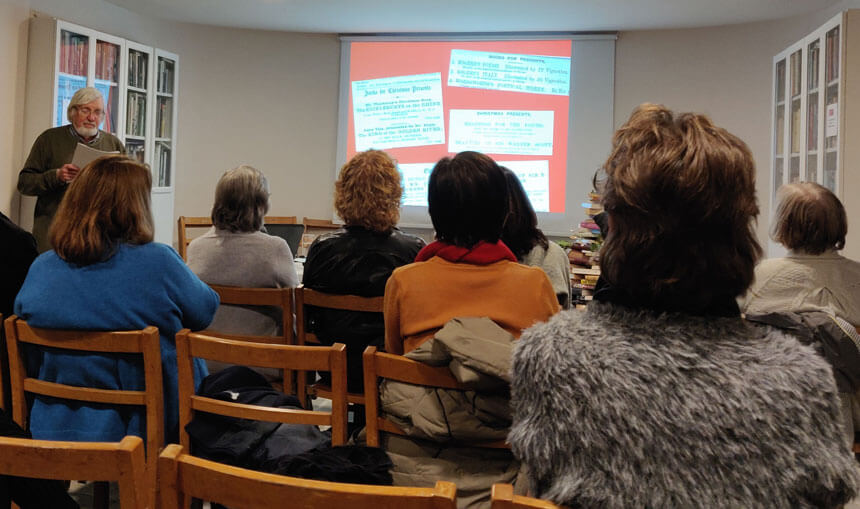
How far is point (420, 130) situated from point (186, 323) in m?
5.12

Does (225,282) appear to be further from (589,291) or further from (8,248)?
(589,291)

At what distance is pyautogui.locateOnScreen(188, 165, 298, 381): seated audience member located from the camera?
95.7 inches

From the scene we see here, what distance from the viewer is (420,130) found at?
6781 mm

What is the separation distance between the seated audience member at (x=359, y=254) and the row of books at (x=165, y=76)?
14.1 feet

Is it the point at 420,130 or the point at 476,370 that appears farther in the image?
the point at 420,130

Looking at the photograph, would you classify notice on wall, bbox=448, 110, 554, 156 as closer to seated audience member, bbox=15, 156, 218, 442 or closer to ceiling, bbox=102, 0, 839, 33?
ceiling, bbox=102, 0, 839, 33

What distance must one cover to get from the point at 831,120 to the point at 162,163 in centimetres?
526

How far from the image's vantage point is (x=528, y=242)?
7.83ft

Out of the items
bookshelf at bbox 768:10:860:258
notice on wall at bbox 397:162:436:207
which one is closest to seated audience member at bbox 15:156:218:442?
bookshelf at bbox 768:10:860:258

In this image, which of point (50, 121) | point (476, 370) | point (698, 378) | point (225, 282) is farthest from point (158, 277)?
point (50, 121)

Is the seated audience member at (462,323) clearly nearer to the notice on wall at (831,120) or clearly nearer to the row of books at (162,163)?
the notice on wall at (831,120)

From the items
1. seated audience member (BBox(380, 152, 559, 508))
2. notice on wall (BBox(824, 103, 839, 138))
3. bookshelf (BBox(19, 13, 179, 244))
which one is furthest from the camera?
bookshelf (BBox(19, 13, 179, 244))

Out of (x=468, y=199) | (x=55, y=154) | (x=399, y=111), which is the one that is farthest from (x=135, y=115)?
(x=468, y=199)

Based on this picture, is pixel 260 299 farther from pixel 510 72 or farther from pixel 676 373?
pixel 510 72
